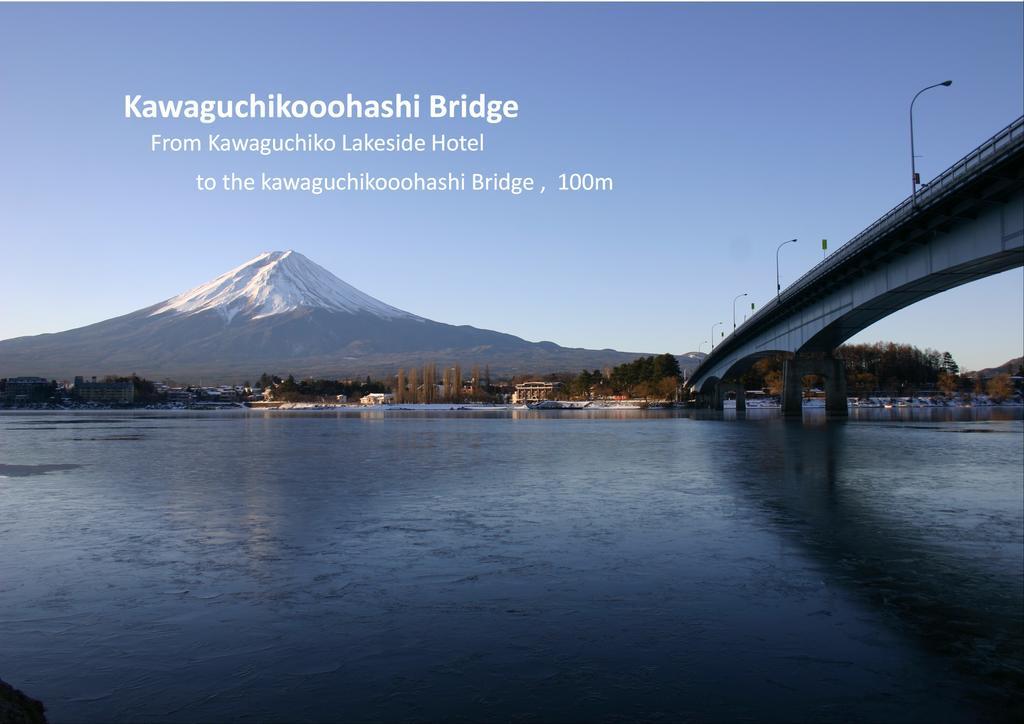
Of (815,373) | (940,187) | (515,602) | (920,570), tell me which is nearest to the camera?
(515,602)

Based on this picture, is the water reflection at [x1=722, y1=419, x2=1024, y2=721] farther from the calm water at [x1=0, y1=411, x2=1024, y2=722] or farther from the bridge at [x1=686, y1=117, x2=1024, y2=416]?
the bridge at [x1=686, y1=117, x2=1024, y2=416]

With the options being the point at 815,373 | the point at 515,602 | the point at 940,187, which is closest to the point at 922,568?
the point at 515,602

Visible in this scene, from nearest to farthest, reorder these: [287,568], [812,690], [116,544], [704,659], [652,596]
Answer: [812,690] < [704,659] < [652,596] < [287,568] < [116,544]

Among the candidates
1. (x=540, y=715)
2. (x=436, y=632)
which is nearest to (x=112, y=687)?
(x=436, y=632)

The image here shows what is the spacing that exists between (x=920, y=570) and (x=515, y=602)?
719cm

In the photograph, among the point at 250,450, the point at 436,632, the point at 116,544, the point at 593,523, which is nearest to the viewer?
the point at 436,632

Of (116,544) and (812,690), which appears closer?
(812,690)

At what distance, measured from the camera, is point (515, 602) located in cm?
1096

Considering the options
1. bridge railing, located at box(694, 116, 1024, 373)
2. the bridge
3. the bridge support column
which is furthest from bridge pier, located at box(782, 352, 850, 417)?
the bridge support column

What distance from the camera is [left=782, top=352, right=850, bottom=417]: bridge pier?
83.6m

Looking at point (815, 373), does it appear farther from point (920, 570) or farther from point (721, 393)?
point (920, 570)

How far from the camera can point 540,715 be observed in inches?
281

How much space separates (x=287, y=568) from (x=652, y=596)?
20.5 ft

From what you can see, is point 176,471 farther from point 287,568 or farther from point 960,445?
point 960,445
